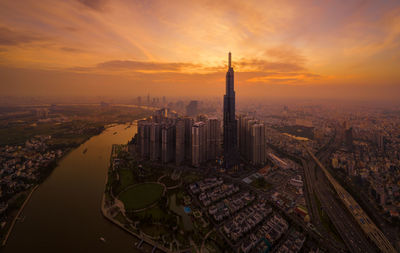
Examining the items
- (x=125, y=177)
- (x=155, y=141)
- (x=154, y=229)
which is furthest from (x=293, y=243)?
(x=155, y=141)

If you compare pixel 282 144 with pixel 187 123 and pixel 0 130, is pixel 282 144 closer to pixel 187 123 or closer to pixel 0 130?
pixel 187 123

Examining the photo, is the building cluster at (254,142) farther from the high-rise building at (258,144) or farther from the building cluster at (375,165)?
the building cluster at (375,165)

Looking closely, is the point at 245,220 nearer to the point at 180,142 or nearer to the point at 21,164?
the point at 180,142

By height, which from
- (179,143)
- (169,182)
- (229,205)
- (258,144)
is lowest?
(229,205)

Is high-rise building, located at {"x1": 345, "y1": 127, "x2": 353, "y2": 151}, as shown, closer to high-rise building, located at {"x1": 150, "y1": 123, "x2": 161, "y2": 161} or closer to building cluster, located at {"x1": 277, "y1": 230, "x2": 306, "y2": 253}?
building cluster, located at {"x1": 277, "y1": 230, "x2": 306, "y2": 253}

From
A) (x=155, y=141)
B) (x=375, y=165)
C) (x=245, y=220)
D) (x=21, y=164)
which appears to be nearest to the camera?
(x=245, y=220)

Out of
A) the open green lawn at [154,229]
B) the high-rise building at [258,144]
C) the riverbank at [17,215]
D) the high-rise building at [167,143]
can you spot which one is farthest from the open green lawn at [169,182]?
the riverbank at [17,215]
